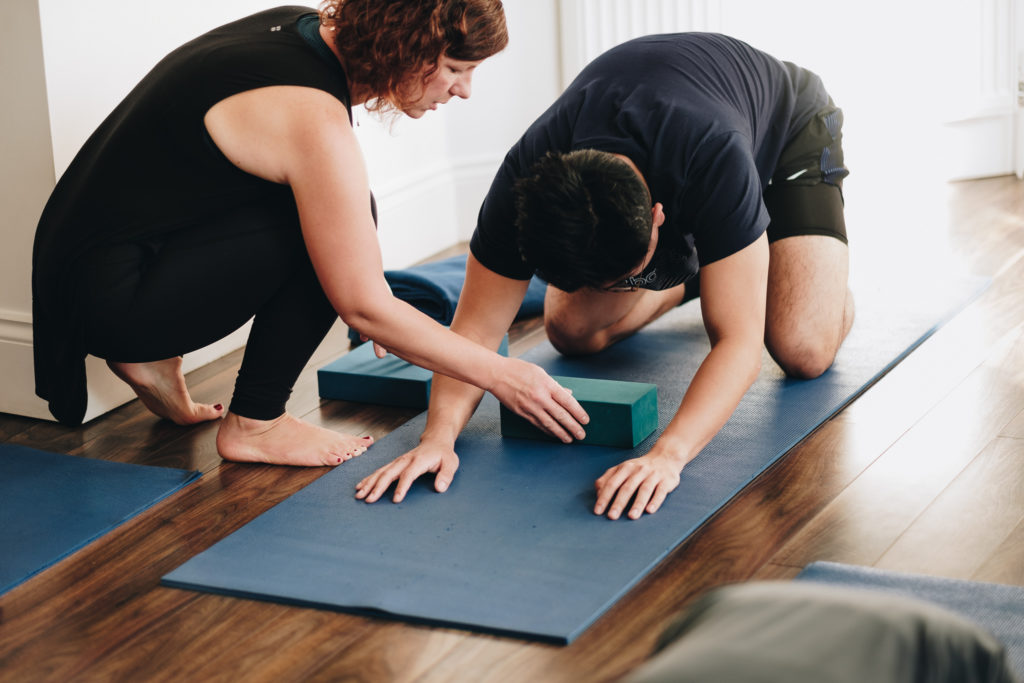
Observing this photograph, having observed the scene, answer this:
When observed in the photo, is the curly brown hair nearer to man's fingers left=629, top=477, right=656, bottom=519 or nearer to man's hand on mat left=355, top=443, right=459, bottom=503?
man's hand on mat left=355, top=443, right=459, bottom=503

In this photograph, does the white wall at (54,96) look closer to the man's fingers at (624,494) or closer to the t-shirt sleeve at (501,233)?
the t-shirt sleeve at (501,233)

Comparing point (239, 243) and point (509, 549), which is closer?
point (509, 549)

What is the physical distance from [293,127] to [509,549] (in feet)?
2.33

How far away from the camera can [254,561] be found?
5.20 ft

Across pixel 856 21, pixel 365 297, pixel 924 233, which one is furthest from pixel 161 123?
pixel 856 21

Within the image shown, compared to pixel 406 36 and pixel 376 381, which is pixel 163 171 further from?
pixel 376 381

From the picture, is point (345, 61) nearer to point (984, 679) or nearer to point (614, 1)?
point (984, 679)

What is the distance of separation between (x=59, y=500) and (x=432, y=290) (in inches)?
42.0

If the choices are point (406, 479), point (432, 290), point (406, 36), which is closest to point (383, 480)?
point (406, 479)

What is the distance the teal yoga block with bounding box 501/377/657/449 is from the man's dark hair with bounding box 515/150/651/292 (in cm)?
36

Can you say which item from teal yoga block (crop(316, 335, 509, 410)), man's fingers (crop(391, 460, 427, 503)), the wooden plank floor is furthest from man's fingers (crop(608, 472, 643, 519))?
teal yoga block (crop(316, 335, 509, 410))

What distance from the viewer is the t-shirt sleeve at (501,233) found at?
1.83 meters

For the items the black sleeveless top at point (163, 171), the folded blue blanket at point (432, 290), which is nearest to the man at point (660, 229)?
the black sleeveless top at point (163, 171)

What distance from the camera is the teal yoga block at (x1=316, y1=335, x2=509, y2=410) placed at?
7.32 ft
